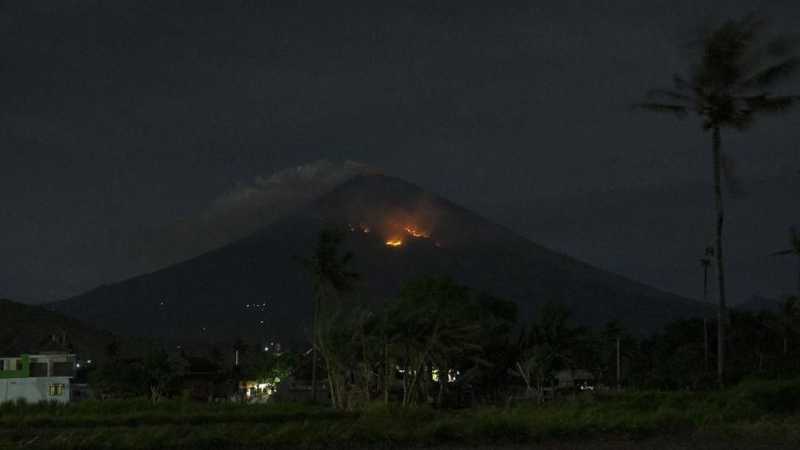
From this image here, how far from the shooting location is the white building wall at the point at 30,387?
4841 centimetres

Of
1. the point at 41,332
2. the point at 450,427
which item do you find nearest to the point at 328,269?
the point at 450,427

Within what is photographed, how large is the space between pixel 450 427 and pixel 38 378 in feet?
109

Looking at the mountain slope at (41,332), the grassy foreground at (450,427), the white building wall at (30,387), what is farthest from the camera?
the mountain slope at (41,332)

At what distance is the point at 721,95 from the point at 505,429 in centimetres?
1912

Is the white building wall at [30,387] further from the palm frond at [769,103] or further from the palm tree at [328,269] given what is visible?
the palm frond at [769,103]

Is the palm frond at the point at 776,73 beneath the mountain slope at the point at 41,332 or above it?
above

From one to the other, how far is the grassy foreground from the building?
741 inches

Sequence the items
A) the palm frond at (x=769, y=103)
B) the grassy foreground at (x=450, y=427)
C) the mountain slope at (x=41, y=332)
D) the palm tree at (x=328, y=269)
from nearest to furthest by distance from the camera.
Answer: the grassy foreground at (x=450, y=427) < the palm frond at (x=769, y=103) < the palm tree at (x=328, y=269) < the mountain slope at (x=41, y=332)

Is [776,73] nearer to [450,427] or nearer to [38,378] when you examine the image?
[450,427]

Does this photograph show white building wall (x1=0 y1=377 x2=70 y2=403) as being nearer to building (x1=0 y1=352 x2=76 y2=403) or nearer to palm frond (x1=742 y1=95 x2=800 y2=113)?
building (x1=0 y1=352 x2=76 y2=403)

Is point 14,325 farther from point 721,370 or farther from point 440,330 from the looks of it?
point 721,370

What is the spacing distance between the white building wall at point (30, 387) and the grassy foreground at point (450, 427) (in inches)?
740

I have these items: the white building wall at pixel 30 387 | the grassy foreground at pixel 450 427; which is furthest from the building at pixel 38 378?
the grassy foreground at pixel 450 427

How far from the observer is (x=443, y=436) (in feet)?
69.5
